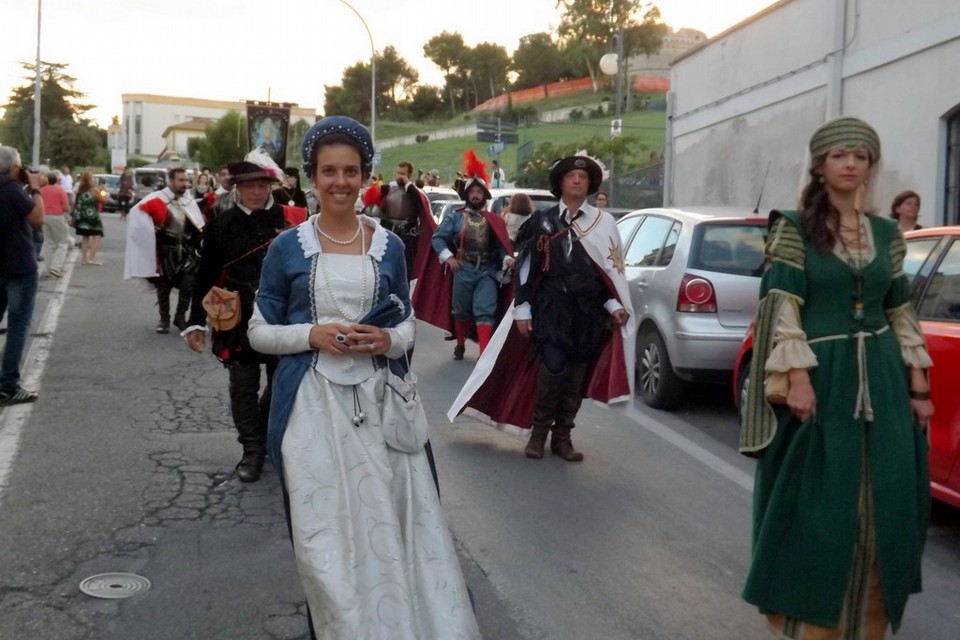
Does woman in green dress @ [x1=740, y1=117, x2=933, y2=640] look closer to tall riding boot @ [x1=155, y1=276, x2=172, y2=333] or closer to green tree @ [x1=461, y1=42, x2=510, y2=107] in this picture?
tall riding boot @ [x1=155, y1=276, x2=172, y2=333]

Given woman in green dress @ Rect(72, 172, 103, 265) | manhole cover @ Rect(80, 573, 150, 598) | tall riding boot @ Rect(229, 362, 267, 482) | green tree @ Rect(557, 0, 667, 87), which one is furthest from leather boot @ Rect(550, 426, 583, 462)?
green tree @ Rect(557, 0, 667, 87)

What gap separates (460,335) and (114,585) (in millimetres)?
6560

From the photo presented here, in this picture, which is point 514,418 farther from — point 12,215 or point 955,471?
point 12,215

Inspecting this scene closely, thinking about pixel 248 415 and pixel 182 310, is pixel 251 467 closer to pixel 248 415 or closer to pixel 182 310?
pixel 248 415

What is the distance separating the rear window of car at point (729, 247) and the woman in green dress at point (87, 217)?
15.1 m

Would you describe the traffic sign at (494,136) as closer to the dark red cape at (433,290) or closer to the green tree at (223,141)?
the dark red cape at (433,290)

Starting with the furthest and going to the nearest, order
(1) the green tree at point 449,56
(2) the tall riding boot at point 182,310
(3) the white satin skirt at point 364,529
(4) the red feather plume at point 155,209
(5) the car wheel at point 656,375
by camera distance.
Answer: (1) the green tree at point 449,56, (2) the tall riding boot at point 182,310, (4) the red feather plume at point 155,209, (5) the car wheel at point 656,375, (3) the white satin skirt at point 364,529

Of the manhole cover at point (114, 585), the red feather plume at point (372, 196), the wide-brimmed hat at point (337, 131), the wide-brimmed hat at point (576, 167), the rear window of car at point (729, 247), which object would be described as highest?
the red feather plume at point (372, 196)

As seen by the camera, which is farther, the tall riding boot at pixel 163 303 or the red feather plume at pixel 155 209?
the tall riding boot at pixel 163 303

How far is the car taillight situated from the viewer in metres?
8.59

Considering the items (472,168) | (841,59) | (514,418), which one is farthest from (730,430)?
(841,59)

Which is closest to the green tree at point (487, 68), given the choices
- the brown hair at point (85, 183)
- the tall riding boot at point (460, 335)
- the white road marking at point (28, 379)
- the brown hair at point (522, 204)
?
the brown hair at point (85, 183)

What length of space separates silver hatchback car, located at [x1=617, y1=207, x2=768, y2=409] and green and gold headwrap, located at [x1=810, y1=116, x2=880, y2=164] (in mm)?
4554

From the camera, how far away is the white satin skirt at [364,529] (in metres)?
3.29
